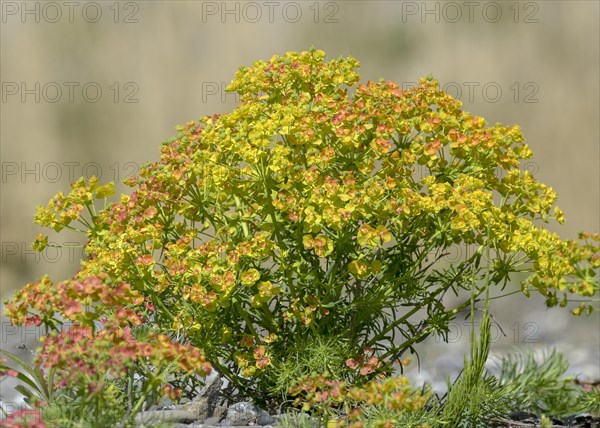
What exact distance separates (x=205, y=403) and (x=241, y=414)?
0.71ft

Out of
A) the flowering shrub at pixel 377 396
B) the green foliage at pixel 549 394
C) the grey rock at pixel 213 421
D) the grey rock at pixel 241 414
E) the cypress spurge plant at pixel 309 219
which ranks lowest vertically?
the grey rock at pixel 213 421

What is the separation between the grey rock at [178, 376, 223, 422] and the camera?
386cm

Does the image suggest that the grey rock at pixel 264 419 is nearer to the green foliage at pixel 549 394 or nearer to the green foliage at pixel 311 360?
the green foliage at pixel 311 360

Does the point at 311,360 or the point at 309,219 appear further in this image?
the point at 311,360

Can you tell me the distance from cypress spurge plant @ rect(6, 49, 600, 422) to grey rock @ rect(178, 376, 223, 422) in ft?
0.46

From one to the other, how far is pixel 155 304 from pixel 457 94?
4004 millimetres

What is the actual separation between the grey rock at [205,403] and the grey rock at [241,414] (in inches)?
3.8

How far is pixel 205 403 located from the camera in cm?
390

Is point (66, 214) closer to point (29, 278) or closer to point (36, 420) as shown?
point (36, 420)

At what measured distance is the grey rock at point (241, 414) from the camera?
397 centimetres

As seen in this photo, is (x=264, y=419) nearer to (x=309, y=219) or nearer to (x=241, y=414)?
(x=241, y=414)

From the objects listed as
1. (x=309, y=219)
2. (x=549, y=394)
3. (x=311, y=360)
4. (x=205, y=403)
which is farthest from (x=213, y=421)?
(x=549, y=394)

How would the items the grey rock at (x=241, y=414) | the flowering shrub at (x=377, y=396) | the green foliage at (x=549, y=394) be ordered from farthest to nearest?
the green foliage at (x=549, y=394), the grey rock at (x=241, y=414), the flowering shrub at (x=377, y=396)

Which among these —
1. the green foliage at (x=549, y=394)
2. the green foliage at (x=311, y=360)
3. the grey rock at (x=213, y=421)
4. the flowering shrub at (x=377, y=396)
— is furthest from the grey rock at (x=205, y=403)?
the green foliage at (x=549, y=394)
